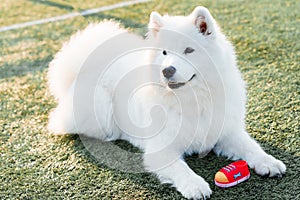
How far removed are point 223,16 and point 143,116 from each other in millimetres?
2792

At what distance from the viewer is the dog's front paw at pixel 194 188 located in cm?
245

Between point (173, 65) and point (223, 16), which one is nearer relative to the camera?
point (173, 65)

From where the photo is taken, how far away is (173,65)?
2.51 m

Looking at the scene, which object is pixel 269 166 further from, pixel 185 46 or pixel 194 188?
pixel 185 46

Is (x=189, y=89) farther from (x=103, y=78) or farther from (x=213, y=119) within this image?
(x=103, y=78)

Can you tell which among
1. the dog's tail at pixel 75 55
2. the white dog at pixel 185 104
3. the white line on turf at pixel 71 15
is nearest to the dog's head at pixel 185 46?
the white dog at pixel 185 104

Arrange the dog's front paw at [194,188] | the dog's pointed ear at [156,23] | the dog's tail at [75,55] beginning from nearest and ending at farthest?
the dog's front paw at [194,188] < the dog's pointed ear at [156,23] < the dog's tail at [75,55]

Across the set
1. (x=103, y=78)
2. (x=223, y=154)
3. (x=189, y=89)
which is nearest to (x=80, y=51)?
(x=103, y=78)

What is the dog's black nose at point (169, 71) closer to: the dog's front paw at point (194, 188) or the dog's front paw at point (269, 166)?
the dog's front paw at point (194, 188)

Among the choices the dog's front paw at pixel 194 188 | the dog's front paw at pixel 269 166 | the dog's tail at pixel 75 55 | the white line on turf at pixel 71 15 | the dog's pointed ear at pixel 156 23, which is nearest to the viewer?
the dog's front paw at pixel 194 188

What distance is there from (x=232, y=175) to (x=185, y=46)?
2.45 feet

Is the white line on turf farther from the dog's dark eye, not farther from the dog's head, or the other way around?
the dog's dark eye

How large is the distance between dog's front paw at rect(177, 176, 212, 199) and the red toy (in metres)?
0.09

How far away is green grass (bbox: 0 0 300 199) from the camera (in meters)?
2.65
